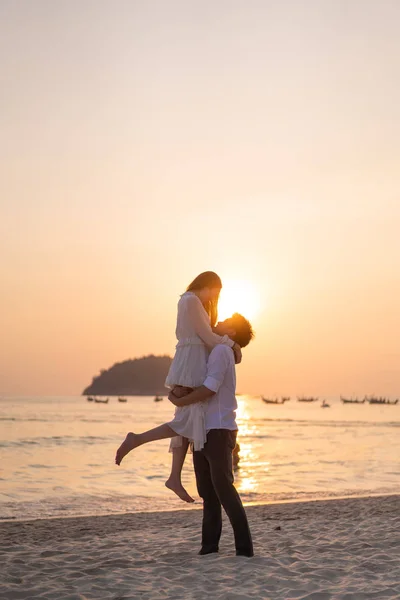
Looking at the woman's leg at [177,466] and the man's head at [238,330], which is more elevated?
the man's head at [238,330]

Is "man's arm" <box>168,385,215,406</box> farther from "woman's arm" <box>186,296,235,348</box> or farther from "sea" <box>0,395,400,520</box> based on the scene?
"sea" <box>0,395,400,520</box>

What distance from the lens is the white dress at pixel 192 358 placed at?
18.1 ft

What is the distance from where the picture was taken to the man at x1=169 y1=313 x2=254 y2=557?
5508 millimetres

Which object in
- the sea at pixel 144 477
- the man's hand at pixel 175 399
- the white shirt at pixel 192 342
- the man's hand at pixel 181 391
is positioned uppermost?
the white shirt at pixel 192 342

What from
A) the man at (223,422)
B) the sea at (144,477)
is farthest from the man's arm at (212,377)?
the sea at (144,477)

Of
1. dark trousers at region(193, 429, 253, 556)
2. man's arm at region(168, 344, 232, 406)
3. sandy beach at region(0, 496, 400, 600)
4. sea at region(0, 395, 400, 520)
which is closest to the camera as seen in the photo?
sandy beach at region(0, 496, 400, 600)

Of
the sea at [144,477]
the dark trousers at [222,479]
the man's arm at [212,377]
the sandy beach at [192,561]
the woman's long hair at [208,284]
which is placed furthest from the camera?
the sea at [144,477]

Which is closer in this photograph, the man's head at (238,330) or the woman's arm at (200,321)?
the woman's arm at (200,321)

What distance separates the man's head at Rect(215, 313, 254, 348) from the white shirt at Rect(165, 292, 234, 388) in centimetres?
7

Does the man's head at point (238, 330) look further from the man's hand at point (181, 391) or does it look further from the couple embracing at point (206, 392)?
the man's hand at point (181, 391)

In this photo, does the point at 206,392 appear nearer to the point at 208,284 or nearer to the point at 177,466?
the point at 177,466

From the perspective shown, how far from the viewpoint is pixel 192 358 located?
560 cm

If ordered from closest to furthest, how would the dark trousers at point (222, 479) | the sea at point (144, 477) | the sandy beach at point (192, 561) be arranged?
the sandy beach at point (192, 561)
the dark trousers at point (222, 479)
the sea at point (144, 477)

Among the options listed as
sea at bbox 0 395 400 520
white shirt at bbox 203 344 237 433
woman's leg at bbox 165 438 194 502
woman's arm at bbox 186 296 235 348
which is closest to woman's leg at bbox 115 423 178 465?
woman's leg at bbox 165 438 194 502
